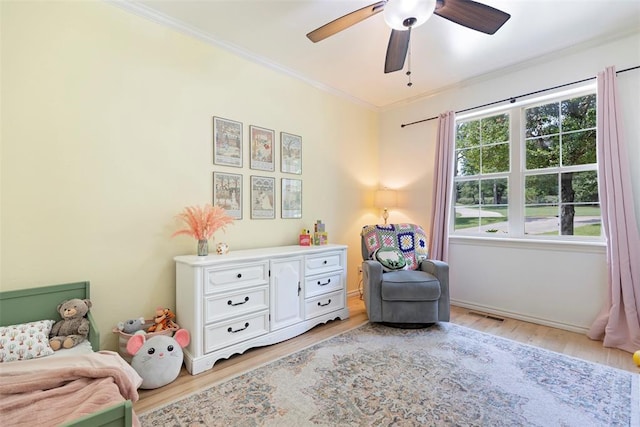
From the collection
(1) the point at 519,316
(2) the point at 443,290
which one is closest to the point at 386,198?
(2) the point at 443,290

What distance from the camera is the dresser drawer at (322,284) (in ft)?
9.14

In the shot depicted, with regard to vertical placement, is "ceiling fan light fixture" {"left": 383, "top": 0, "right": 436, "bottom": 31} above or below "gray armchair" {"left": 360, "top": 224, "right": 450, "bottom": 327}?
above

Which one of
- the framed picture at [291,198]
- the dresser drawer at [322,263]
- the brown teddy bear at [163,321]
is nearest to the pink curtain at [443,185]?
the dresser drawer at [322,263]

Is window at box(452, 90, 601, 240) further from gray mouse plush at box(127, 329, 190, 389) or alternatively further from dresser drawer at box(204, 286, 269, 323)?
gray mouse plush at box(127, 329, 190, 389)

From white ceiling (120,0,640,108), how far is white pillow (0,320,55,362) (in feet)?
7.38

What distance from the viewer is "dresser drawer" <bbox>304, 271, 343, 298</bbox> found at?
279cm

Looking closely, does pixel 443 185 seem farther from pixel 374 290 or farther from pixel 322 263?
pixel 322 263

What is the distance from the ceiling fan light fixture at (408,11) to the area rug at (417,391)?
2234mm

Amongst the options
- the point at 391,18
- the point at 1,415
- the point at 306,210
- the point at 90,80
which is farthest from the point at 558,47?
the point at 1,415

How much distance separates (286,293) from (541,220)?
2.72 metres

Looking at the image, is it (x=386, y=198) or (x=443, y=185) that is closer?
(x=443, y=185)

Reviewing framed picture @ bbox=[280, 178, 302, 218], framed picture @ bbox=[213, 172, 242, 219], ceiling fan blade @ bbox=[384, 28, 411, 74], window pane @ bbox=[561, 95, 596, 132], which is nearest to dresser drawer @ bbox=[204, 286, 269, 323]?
framed picture @ bbox=[213, 172, 242, 219]

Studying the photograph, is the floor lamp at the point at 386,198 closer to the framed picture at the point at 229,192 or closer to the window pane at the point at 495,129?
the window pane at the point at 495,129

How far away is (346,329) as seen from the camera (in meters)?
2.82
